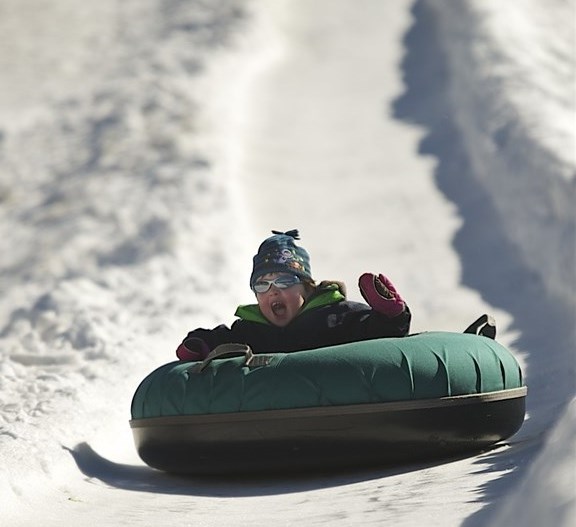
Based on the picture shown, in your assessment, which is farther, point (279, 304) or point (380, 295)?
point (279, 304)

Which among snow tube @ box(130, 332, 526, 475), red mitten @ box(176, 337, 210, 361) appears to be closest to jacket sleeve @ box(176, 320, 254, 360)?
red mitten @ box(176, 337, 210, 361)

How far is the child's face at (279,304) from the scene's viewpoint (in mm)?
5207

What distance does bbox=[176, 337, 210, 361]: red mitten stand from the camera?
5246mm

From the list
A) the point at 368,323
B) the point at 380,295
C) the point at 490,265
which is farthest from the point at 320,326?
the point at 490,265

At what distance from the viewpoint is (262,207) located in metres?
11.6

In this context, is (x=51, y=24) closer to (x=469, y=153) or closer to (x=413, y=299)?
(x=469, y=153)

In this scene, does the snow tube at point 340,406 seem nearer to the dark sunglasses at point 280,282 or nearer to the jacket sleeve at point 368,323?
the jacket sleeve at point 368,323

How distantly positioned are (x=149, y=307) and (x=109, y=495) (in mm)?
4169

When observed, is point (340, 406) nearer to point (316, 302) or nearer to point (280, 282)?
point (316, 302)

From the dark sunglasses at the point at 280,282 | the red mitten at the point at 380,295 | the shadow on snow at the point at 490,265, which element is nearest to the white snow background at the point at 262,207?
the shadow on snow at the point at 490,265

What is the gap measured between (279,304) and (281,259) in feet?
0.67

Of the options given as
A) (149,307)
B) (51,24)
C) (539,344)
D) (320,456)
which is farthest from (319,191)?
(51,24)

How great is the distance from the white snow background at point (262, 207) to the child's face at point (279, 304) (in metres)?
0.79

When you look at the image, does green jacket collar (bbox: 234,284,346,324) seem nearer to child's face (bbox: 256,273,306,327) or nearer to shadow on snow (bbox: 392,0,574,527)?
child's face (bbox: 256,273,306,327)
